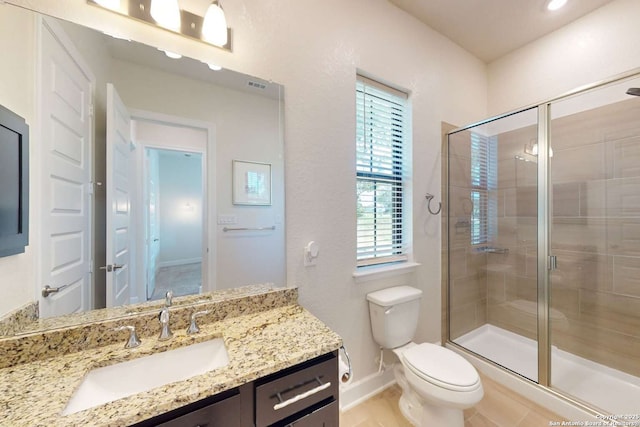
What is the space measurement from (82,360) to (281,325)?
0.70m

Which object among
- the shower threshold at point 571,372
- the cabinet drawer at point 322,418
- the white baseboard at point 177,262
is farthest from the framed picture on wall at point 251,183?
the shower threshold at point 571,372

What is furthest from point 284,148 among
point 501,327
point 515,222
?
point 501,327

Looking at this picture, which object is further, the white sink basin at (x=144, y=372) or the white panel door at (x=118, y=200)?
the white panel door at (x=118, y=200)

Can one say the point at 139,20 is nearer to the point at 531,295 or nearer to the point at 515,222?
the point at 515,222

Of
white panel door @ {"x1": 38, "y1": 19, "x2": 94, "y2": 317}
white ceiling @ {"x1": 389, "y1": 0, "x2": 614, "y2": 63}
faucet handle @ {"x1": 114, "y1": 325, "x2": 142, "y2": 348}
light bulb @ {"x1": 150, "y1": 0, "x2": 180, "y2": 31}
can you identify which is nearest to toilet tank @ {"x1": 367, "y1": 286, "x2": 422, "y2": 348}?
faucet handle @ {"x1": 114, "y1": 325, "x2": 142, "y2": 348}

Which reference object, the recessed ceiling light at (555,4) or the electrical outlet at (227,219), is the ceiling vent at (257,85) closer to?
the electrical outlet at (227,219)

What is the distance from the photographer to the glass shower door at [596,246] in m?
1.71

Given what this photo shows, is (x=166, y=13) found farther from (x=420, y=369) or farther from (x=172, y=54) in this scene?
(x=420, y=369)

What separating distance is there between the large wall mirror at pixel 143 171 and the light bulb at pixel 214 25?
0.14 m

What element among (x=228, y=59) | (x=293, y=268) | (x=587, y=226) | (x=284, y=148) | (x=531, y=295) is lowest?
(x=531, y=295)

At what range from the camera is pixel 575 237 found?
1.96 m

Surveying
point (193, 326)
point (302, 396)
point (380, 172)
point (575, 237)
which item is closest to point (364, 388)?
point (302, 396)

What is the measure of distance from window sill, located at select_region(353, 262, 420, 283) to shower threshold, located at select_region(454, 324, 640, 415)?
0.96m

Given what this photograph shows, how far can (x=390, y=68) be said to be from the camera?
182 cm
